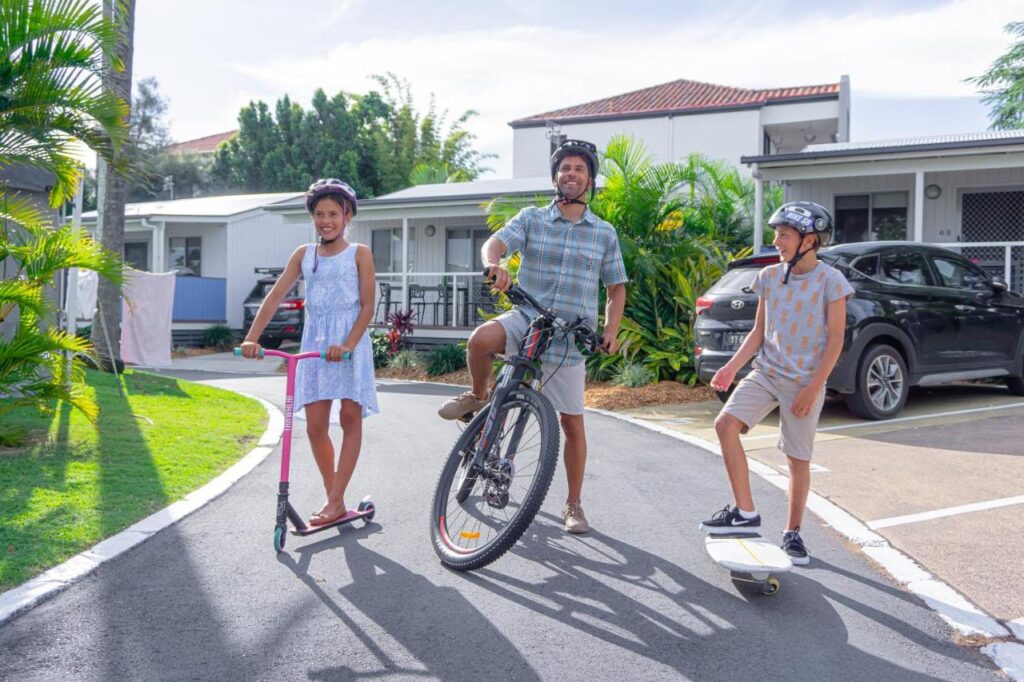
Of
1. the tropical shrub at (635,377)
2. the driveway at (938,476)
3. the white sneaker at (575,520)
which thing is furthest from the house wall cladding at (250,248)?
the white sneaker at (575,520)

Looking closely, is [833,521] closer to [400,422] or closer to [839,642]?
[839,642]

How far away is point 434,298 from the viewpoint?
22375mm

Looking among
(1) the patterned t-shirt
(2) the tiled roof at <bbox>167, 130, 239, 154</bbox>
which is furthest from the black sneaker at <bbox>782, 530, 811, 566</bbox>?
(2) the tiled roof at <bbox>167, 130, 239, 154</bbox>

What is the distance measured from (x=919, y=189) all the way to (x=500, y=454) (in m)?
10.7

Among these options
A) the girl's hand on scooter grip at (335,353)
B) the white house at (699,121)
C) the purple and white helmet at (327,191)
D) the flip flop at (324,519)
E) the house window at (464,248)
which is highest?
the white house at (699,121)

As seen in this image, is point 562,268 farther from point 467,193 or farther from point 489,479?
point 467,193

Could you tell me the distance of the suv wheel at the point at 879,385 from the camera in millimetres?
9094

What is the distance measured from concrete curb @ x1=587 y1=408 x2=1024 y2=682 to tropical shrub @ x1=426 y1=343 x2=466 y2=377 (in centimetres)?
1049

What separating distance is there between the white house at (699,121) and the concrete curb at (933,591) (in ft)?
63.7

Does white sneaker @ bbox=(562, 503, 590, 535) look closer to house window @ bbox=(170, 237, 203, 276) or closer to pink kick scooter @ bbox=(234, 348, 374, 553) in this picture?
pink kick scooter @ bbox=(234, 348, 374, 553)

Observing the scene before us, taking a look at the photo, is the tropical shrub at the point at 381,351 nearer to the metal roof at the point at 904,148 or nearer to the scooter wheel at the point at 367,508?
the metal roof at the point at 904,148

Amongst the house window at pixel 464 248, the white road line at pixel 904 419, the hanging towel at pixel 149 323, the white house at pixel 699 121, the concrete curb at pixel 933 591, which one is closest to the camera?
the concrete curb at pixel 933 591

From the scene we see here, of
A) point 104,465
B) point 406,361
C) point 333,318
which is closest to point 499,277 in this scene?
point 333,318

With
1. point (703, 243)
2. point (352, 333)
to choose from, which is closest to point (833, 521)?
point (352, 333)
